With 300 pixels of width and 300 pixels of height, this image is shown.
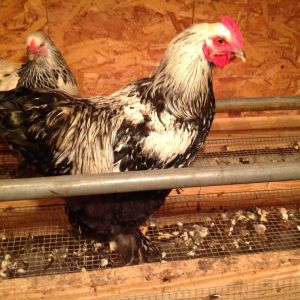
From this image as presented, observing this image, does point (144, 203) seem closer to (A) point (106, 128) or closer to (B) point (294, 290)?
(A) point (106, 128)

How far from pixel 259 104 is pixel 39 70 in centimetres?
140

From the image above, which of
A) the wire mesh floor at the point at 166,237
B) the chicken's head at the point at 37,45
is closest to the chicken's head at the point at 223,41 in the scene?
the wire mesh floor at the point at 166,237

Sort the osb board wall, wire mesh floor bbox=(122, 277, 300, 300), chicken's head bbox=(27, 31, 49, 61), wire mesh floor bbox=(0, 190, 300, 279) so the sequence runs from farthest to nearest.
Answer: the osb board wall < chicken's head bbox=(27, 31, 49, 61) < wire mesh floor bbox=(0, 190, 300, 279) < wire mesh floor bbox=(122, 277, 300, 300)

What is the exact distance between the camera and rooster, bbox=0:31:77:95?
194 cm

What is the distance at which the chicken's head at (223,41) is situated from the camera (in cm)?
131

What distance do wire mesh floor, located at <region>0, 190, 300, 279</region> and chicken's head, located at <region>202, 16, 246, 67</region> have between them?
0.95m

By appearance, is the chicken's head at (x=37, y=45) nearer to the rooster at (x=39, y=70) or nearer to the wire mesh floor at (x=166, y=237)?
the rooster at (x=39, y=70)

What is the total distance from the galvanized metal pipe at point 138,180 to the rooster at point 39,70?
1.20 metres

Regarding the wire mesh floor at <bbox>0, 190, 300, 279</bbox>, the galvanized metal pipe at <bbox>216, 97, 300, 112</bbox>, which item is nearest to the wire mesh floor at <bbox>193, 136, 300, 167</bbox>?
the wire mesh floor at <bbox>0, 190, 300, 279</bbox>

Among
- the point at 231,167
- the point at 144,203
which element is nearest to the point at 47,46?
the point at 144,203

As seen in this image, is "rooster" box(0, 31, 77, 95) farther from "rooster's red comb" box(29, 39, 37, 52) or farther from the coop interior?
the coop interior

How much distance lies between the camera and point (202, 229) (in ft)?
6.30

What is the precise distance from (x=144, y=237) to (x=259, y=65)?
61.2 inches

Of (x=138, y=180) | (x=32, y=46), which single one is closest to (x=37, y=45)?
(x=32, y=46)
